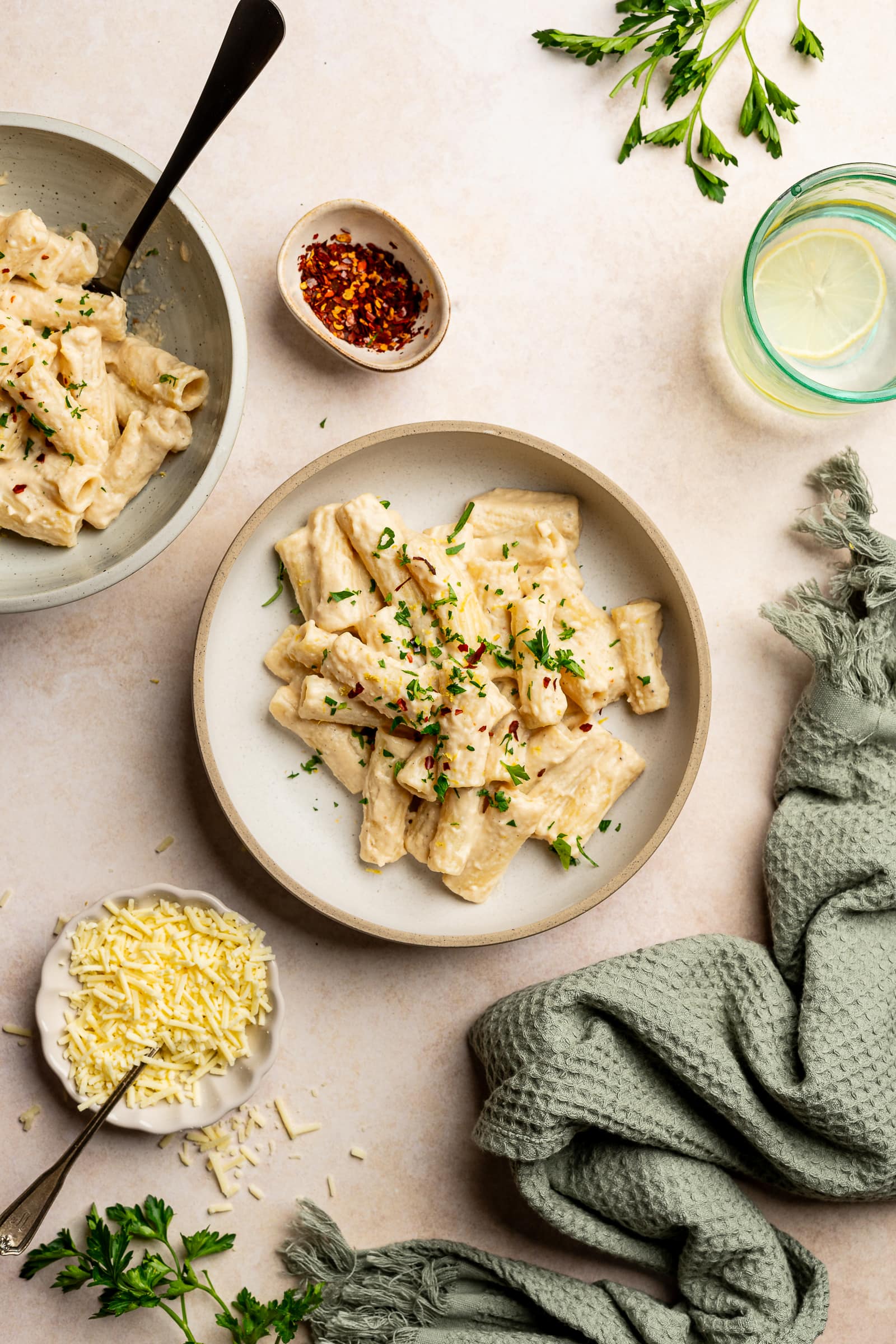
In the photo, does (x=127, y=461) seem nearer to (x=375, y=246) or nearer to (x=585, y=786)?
(x=375, y=246)

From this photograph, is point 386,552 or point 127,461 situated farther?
point 386,552

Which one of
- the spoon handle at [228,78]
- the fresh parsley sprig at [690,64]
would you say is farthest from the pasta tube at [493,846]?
the fresh parsley sprig at [690,64]

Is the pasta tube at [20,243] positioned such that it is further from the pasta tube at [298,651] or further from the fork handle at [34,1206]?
the fork handle at [34,1206]

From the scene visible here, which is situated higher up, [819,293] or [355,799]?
[819,293]

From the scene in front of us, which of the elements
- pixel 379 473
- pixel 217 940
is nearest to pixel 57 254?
pixel 379 473

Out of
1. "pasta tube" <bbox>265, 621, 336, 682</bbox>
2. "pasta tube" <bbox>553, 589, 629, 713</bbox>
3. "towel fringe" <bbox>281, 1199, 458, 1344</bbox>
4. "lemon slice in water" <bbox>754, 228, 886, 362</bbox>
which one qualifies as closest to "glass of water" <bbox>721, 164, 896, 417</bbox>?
"lemon slice in water" <bbox>754, 228, 886, 362</bbox>

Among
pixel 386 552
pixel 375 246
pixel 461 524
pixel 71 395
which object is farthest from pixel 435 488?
pixel 71 395

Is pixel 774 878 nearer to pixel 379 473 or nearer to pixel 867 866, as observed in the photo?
pixel 867 866
